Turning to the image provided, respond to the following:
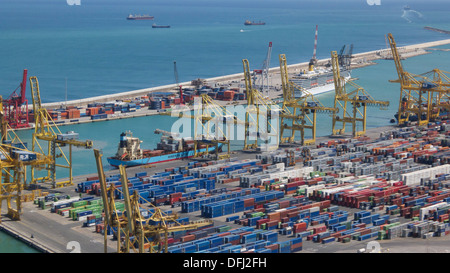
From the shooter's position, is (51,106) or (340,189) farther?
(51,106)

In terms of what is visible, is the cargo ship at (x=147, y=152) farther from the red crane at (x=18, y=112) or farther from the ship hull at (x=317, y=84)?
the ship hull at (x=317, y=84)

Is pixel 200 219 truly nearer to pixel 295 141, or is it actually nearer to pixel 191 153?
pixel 191 153

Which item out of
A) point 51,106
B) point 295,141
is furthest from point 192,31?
point 295,141

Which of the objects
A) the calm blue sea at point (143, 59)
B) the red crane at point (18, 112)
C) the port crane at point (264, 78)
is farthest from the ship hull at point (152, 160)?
the port crane at point (264, 78)

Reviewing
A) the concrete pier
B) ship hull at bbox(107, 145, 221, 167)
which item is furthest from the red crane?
ship hull at bbox(107, 145, 221, 167)

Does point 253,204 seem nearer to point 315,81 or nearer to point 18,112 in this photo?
point 18,112

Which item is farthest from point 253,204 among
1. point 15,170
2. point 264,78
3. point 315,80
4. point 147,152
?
point 315,80

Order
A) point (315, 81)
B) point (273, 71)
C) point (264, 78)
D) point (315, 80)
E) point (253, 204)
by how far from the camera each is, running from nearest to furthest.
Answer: point (253, 204)
point (264, 78)
point (315, 81)
point (315, 80)
point (273, 71)
